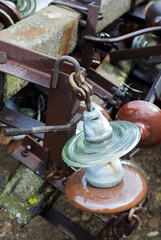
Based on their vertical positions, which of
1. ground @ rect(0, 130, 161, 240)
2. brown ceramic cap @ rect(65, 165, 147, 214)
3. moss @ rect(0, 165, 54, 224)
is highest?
brown ceramic cap @ rect(65, 165, 147, 214)

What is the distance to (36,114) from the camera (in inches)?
160

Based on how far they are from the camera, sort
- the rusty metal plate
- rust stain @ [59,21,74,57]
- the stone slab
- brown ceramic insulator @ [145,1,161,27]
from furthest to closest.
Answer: brown ceramic insulator @ [145,1,161,27], rust stain @ [59,21,74,57], the stone slab, the rusty metal plate

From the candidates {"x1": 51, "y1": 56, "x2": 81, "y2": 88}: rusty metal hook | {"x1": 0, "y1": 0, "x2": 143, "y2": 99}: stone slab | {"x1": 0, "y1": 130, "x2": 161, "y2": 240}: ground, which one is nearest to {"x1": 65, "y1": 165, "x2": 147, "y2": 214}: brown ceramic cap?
{"x1": 51, "y1": 56, "x2": 81, "y2": 88}: rusty metal hook

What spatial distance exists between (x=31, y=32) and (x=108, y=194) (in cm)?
185

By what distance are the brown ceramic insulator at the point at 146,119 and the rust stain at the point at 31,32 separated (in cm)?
109

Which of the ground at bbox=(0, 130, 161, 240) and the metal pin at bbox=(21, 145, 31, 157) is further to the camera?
the ground at bbox=(0, 130, 161, 240)

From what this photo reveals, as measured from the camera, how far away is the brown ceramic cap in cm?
162

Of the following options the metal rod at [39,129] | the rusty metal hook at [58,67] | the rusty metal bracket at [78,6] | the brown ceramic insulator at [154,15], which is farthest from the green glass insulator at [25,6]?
the metal rod at [39,129]

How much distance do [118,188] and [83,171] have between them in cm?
26

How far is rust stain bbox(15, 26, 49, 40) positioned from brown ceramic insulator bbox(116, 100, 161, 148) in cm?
109

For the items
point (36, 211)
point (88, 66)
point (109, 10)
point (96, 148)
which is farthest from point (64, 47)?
point (96, 148)

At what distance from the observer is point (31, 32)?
9.53 ft

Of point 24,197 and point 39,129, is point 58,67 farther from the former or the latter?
point 24,197

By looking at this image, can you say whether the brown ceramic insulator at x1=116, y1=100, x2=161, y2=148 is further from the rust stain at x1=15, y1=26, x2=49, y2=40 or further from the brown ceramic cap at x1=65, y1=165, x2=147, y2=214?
the rust stain at x1=15, y1=26, x2=49, y2=40
